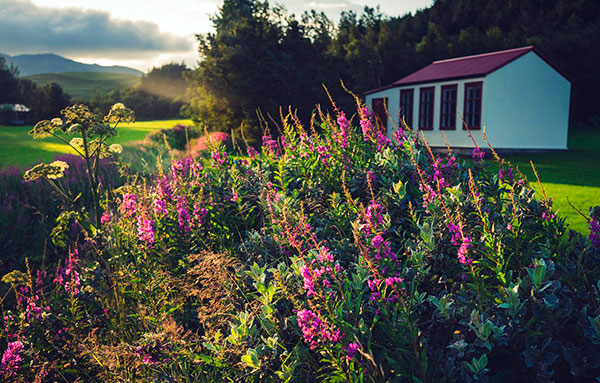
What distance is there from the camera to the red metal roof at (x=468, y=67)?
21.1 m

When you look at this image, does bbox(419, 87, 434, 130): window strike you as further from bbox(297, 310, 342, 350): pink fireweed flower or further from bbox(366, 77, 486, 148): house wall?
bbox(297, 310, 342, 350): pink fireweed flower

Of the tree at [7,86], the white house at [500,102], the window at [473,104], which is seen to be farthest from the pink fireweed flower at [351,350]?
the tree at [7,86]

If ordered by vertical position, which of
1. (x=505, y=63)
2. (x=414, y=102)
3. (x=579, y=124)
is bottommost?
(x=579, y=124)

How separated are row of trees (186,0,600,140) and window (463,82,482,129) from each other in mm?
9376

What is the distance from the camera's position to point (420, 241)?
320 centimetres

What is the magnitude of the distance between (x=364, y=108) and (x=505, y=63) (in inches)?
751

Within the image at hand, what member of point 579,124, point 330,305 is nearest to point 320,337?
point 330,305

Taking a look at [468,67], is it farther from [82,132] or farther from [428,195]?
[82,132]

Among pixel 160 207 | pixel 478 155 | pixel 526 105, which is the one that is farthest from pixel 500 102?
pixel 160 207

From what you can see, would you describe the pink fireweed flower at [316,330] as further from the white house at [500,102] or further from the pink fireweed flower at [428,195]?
the white house at [500,102]

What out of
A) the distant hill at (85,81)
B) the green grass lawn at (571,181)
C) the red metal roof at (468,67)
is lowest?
the green grass lawn at (571,181)

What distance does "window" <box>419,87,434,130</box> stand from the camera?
2378 centimetres

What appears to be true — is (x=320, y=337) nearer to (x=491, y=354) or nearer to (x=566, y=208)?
(x=491, y=354)

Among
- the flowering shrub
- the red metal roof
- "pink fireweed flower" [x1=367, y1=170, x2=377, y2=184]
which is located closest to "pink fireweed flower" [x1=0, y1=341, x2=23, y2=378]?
the flowering shrub
